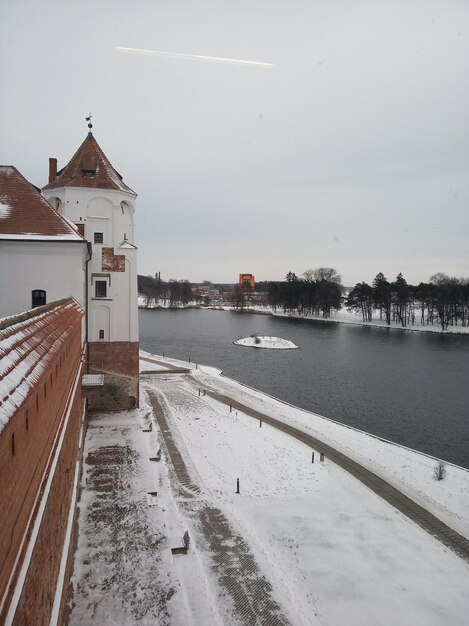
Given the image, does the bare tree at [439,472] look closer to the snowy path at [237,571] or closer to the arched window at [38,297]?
the snowy path at [237,571]

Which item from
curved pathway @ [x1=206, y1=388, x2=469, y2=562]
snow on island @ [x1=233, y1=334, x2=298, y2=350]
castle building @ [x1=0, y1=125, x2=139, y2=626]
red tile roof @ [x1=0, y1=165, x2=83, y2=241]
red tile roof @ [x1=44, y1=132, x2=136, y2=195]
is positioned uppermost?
red tile roof @ [x1=44, y1=132, x2=136, y2=195]

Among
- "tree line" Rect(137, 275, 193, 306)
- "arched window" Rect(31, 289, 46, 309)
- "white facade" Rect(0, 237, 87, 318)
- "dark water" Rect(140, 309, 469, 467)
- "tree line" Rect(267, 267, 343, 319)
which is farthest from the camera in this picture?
"tree line" Rect(137, 275, 193, 306)

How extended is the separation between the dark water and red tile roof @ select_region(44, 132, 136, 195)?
16034 millimetres

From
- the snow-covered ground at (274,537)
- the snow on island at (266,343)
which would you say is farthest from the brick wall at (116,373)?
the snow on island at (266,343)

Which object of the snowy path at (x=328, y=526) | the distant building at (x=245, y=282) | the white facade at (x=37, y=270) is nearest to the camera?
the snowy path at (x=328, y=526)

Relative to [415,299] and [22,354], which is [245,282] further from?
[22,354]

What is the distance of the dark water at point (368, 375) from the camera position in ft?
69.4

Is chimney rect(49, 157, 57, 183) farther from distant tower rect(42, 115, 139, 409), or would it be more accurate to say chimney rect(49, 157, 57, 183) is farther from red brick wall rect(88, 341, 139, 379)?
red brick wall rect(88, 341, 139, 379)

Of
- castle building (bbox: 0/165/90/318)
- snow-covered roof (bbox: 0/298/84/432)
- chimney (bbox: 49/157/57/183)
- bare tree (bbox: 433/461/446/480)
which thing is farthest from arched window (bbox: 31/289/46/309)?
bare tree (bbox: 433/461/446/480)

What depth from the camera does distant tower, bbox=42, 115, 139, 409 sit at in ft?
65.4

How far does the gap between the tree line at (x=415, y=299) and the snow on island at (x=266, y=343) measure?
32674 mm

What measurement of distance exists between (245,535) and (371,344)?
1738 inches

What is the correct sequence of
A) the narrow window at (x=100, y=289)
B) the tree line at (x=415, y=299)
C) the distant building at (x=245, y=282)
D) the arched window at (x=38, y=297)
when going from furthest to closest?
the distant building at (x=245, y=282), the tree line at (x=415, y=299), the narrow window at (x=100, y=289), the arched window at (x=38, y=297)

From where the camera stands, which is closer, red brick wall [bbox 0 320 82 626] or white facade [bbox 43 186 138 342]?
red brick wall [bbox 0 320 82 626]
